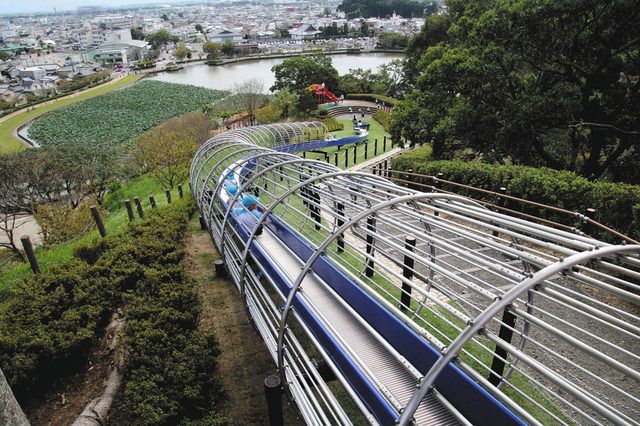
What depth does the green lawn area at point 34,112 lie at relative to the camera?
34938 millimetres

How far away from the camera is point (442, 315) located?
19.2 feet

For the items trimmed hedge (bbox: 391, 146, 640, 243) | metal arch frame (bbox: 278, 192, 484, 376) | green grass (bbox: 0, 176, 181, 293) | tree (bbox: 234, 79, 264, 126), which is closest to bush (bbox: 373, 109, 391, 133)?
tree (bbox: 234, 79, 264, 126)

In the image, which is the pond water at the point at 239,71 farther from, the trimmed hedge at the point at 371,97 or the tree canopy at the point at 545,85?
the tree canopy at the point at 545,85

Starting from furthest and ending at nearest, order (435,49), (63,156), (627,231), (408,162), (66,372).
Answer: (63,156) → (435,49) → (408,162) → (627,231) → (66,372)

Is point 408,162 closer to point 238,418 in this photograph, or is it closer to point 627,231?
point 627,231

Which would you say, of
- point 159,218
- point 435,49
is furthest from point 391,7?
point 159,218

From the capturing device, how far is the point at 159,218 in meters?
11.1

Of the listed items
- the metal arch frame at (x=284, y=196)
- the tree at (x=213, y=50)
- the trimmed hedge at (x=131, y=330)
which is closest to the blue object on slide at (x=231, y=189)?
the trimmed hedge at (x=131, y=330)

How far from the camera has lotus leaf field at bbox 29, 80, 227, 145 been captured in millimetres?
38750

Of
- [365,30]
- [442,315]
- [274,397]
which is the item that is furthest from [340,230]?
[365,30]

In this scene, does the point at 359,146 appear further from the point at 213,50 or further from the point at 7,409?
the point at 213,50

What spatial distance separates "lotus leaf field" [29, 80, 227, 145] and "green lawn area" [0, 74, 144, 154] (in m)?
2.02

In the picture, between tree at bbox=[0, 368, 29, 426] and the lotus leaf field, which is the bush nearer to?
the lotus leaf field

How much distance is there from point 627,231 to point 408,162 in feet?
27.5
